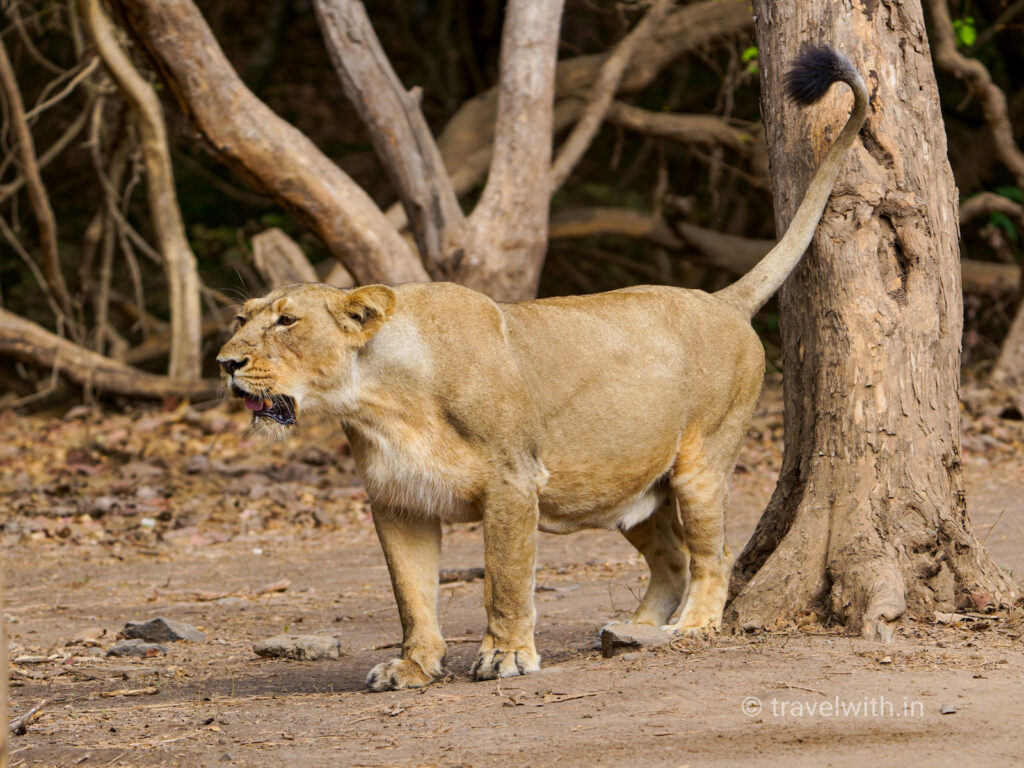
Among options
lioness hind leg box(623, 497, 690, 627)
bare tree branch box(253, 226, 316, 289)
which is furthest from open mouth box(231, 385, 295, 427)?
bare tree branch box(253, 226, 316, 289)

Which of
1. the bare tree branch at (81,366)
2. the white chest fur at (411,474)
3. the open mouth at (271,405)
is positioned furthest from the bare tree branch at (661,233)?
the open mouth at (271,405)

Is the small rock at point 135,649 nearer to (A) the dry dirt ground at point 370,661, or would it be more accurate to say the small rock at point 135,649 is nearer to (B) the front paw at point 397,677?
(A) the dry dirt ground at point 370,661

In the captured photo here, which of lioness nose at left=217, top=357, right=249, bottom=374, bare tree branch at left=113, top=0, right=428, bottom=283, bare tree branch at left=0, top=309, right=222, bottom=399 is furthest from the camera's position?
bare tree branch at left=0, top=309, right=222, bottom=399

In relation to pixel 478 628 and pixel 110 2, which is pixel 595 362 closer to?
pixel 478 628

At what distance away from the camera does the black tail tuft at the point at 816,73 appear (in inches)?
175

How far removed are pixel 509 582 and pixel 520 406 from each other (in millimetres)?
598

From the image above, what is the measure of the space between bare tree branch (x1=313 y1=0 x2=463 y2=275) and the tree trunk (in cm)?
455

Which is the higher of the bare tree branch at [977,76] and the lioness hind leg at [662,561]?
the bare tree branch at [977,76]

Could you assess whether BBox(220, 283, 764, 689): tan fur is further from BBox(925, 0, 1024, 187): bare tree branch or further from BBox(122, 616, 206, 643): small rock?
BBox(925, 0, 1024, 187): bare tree branch

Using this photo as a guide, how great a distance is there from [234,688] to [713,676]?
1.72 metres

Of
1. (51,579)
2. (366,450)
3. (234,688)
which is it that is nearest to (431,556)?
(366,450)

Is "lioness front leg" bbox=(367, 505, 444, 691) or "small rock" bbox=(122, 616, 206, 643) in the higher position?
"lioness front leg" bbox=(367, 505, 444, 691)

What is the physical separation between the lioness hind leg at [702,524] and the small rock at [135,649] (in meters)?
2.16

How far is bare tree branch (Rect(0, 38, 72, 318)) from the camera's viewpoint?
11.0 meters
